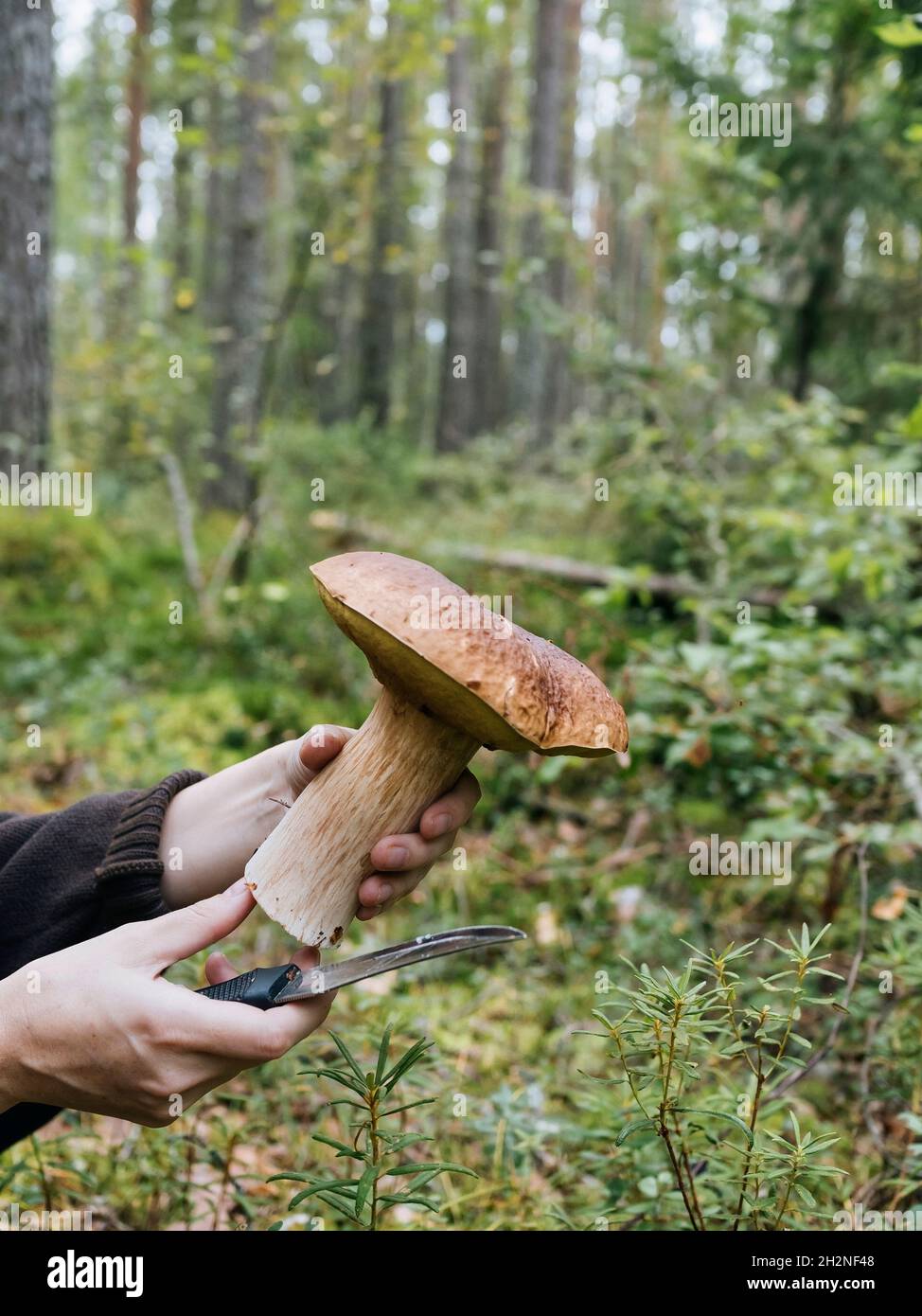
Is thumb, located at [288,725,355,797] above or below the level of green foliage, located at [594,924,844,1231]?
above

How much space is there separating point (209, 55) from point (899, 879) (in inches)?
242

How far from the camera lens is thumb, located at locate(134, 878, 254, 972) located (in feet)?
4.29

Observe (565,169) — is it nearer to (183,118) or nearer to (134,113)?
(183,118)

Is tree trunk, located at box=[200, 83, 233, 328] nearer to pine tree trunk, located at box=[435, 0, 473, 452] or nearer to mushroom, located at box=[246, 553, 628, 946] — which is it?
pine tree trunk, located at box=[435, 0, 473, 452]

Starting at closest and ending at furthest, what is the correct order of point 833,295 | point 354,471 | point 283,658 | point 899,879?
point 899,879
point 283,658
point 833,295
point 354,471

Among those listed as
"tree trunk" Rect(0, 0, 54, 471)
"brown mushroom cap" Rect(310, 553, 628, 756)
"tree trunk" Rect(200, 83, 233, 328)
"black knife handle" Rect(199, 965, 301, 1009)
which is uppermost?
"tree trunk" Rect(200, 83, 233, 328)

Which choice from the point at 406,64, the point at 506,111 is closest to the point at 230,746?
the point at 406,64

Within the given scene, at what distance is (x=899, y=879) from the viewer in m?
2.87

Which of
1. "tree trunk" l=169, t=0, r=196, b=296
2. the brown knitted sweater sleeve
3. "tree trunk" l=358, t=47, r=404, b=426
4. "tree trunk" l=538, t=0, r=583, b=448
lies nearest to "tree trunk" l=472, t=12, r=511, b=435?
"tree trunk" l=538, t=0, r=583, b=448

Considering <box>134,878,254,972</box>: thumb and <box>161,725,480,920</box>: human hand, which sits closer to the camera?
<box>134,878,254,972</box>: thumb

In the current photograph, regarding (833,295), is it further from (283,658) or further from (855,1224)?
(855,1224)

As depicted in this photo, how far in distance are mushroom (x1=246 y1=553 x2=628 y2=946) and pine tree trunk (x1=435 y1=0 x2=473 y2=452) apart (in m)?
10.8

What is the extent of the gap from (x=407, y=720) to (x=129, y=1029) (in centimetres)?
61

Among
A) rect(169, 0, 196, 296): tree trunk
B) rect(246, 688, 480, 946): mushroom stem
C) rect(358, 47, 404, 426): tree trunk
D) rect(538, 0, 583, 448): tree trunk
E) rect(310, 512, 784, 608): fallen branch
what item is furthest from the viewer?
rect(538, 0, 583, 448): tree trunk
